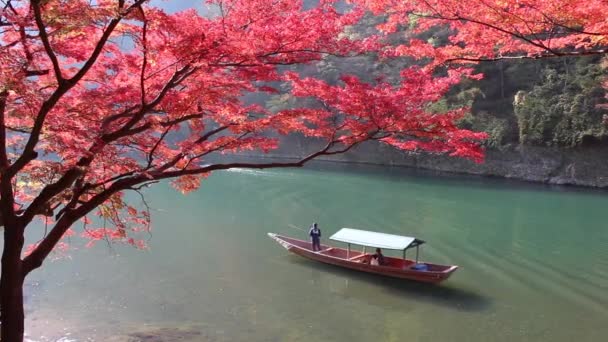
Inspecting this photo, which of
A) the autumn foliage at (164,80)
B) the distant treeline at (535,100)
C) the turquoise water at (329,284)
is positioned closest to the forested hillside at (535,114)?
the distant treeline at (535,100)

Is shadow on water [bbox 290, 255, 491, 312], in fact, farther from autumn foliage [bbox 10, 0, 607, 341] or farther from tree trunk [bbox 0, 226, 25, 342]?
tree trunk [bbox 0, 226, 25, 342]

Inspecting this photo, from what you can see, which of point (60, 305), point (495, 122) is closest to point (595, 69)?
point (495, 122)

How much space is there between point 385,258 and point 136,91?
7439mm

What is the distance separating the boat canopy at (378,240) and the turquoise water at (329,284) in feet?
2.45

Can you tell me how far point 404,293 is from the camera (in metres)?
9.45

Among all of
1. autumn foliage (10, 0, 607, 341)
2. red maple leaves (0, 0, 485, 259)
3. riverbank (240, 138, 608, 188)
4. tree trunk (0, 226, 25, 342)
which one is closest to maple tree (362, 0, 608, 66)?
autumn foliage (10, 0, 607, 341)

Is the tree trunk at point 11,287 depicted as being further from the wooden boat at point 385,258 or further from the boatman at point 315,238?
the boatman at point 315,238

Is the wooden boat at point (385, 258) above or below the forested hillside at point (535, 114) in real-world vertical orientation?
below

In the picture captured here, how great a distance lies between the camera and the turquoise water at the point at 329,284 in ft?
25.9

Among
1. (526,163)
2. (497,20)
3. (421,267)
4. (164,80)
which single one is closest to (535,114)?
(526,163)

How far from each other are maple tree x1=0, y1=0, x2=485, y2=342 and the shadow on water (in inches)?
181

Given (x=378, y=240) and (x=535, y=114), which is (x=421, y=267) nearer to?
(x=378, y=240)

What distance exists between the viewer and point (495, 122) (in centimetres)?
2555

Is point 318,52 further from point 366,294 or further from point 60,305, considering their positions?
point 60,305
